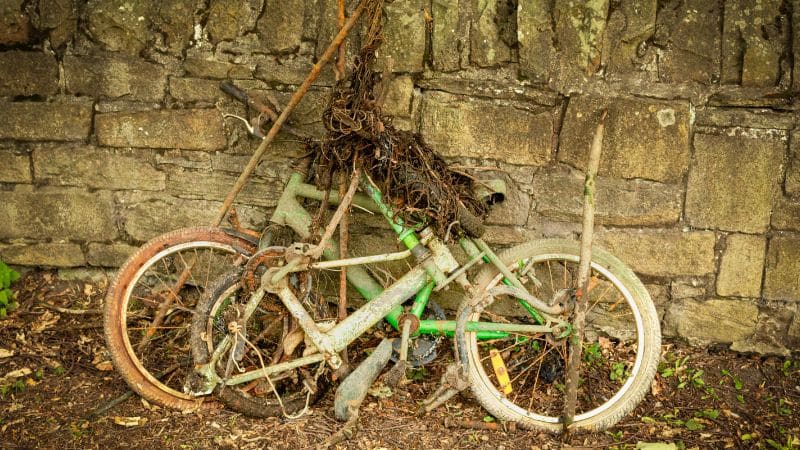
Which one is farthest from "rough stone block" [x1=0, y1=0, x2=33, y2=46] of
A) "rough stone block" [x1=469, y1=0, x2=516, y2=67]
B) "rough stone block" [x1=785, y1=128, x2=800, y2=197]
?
"rough stone block" [x1=785, y1=128, x2=800, y2=197]

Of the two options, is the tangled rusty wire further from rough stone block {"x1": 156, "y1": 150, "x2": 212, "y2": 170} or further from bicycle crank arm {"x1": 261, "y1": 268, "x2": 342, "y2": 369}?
rough stone block {"x1": 156, "y1": 150, "x2": 212, "y2": 170}

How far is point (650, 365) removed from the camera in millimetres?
3215

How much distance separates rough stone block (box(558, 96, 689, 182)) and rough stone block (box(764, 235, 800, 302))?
673 mm

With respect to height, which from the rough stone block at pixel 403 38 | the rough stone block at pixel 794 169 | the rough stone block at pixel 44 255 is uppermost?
the rough stone block at pixel 403 38

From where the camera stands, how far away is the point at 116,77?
3.73m

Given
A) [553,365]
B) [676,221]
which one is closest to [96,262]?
[553,365]

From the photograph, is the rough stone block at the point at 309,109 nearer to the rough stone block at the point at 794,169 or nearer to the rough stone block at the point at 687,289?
the rough stone block at the point at 687,289

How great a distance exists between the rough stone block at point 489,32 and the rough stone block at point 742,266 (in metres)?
1.65

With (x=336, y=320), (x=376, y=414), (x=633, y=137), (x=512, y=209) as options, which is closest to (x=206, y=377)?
(x=336, y=320)

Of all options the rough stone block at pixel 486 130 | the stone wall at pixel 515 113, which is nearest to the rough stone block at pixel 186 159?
the stone wall at pixel 515 113

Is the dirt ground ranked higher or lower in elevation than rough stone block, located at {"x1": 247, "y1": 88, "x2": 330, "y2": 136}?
lower

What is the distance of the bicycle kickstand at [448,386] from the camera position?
3.24m

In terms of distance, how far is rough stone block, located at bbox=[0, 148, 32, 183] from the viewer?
393 centimetres

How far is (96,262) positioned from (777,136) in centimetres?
402
